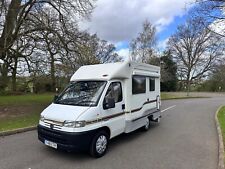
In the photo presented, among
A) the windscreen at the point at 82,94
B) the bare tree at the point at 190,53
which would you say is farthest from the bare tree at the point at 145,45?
the windscreen at the point at 82,94

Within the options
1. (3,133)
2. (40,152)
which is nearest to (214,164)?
(40,152)

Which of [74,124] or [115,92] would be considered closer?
[74,124]

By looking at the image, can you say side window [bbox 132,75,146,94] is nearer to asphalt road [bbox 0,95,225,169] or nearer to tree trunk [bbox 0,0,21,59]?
asphalt road [bbox 0,95,225,169]

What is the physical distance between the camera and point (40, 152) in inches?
257

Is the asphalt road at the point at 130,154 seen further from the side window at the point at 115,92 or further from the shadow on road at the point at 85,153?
the side window at the point at 115,92

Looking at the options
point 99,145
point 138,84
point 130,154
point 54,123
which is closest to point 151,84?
point 138,84

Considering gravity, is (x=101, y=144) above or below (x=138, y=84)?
below

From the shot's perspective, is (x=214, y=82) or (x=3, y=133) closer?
(x=3, y=133)

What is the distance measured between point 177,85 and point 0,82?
4597 cm

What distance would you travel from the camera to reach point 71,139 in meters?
5.75

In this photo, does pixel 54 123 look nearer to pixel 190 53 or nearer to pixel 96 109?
pixel 96 109

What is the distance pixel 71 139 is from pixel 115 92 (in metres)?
2.18

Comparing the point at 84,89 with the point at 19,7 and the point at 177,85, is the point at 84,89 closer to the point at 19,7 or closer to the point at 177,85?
the point at 19,7

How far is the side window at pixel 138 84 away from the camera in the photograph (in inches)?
327
